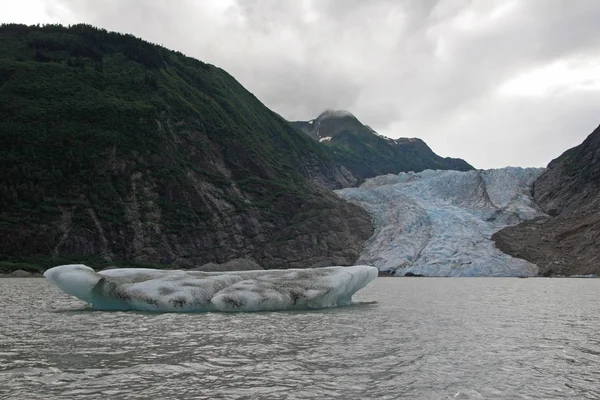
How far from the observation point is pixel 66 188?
82250 millimetres

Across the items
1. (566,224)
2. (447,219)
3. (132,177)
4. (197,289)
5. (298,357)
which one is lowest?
(298,357)

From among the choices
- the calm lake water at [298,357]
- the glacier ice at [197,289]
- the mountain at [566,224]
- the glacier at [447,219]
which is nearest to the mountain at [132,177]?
the glacier at [447,219]

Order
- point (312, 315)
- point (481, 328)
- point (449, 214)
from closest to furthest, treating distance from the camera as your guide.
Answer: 1. point (481, 328)
2. point (312, 315)
3. point (449, 214)

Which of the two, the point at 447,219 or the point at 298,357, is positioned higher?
the point at 447,219

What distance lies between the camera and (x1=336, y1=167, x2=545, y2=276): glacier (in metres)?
83.9

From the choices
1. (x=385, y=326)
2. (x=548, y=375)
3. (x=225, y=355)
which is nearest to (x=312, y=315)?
(x=385, y=326)

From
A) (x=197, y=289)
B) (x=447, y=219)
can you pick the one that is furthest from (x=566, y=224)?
(x=197, y=289)

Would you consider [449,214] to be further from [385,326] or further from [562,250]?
[385,326]

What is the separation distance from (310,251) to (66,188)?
136 feet

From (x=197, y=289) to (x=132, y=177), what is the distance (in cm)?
6860

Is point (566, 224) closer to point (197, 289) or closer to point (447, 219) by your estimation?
point (447, 219)

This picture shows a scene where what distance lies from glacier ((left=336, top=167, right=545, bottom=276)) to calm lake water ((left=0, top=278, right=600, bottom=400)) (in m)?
63.3

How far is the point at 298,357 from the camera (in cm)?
1299

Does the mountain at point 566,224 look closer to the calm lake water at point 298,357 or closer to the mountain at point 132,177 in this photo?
the mountain at point 132,177
